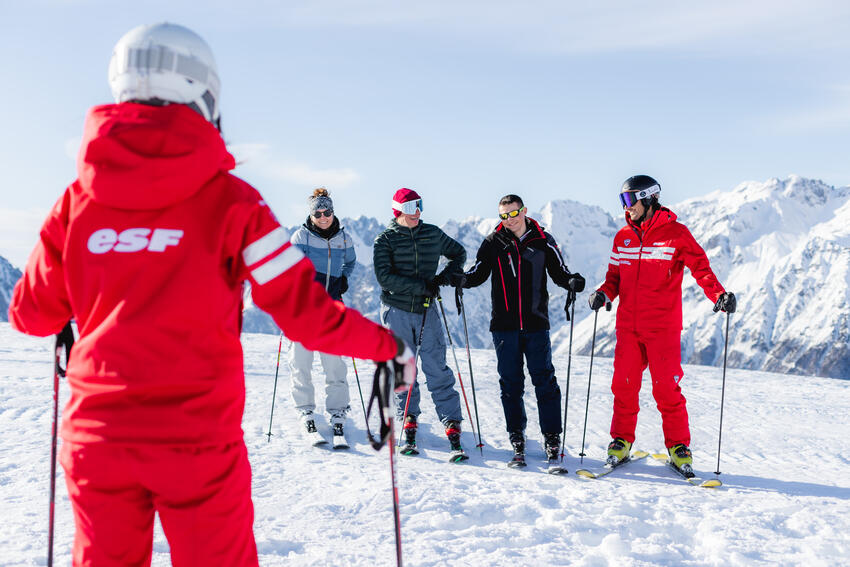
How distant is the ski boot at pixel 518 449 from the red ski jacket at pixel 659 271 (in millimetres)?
1425

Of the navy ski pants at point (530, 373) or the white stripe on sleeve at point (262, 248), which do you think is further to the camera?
the navy ski pants at point (530, 373)

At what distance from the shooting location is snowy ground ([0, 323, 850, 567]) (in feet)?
12.4

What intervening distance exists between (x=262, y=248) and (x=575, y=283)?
14.7 feet

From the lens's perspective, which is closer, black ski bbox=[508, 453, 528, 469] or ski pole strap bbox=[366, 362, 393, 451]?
ski pole strap bbox=[366, 362, 393, 451]

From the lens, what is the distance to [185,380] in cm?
181

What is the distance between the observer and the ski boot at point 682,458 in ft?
18.4

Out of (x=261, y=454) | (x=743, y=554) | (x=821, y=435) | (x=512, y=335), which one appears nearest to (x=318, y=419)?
(x=261, y=454)

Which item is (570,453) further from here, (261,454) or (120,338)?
(120,338)

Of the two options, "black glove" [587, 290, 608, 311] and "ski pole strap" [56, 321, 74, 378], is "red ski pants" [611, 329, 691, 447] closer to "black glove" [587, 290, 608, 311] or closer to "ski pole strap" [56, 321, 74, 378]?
"black glove" [587, 290, 608, 311]

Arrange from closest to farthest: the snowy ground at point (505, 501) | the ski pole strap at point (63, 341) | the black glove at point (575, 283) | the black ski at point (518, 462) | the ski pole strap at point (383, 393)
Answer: the ski pole strap at point (383, 393) → the ski pole strap at point (63, 341) → the snowy ground at point (505, 501) → the black ski at point (518, 462) → the black glove at point (575, 283)

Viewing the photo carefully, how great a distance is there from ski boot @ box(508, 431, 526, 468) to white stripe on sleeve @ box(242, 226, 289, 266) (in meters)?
4.42

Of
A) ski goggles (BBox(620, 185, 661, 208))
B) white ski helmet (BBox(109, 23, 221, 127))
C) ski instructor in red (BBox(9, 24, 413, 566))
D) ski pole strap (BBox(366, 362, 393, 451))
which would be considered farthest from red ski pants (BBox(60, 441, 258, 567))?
ski goggles (BBox(620, 185, 661, 208))

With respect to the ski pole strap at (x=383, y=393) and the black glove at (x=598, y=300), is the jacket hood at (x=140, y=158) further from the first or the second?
the black glove at (x=598, y=300)

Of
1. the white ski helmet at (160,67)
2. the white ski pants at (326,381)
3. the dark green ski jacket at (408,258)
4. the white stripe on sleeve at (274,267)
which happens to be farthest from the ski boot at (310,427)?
the white ski helmet at (160,67)
